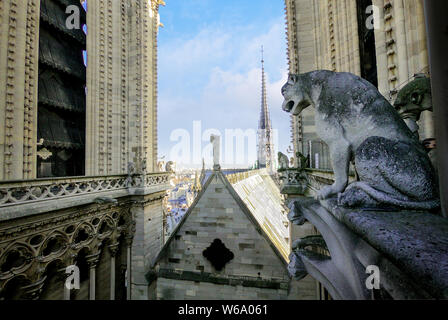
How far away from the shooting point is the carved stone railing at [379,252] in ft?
2.47

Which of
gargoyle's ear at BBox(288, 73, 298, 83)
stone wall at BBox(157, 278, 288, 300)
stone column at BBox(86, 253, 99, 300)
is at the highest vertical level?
gargoyle's ear at BBox(288, 73, 298, 83)

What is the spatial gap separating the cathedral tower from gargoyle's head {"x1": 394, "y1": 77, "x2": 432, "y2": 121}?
36.5 metres

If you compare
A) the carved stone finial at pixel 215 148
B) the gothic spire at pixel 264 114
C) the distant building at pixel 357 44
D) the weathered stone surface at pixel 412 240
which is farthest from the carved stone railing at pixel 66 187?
the gothic spire at pixel 264 114

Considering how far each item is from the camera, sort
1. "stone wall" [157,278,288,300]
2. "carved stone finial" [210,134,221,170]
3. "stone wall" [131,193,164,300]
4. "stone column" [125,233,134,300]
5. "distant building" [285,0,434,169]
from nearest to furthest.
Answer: "distant building" [285,0,434,169], "stone wall" [157,278,288,300], "carved stone finial" [210,134,221,170], "stone wall" [131,193,164,300], "stone column" [125,233,134,300]

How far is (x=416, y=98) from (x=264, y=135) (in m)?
39.2

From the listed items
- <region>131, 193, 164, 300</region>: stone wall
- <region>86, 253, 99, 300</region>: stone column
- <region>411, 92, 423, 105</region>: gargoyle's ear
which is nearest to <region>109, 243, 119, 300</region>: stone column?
<region>131, 193, 164, 300</region>: stone wall

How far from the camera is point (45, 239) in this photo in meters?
4.64

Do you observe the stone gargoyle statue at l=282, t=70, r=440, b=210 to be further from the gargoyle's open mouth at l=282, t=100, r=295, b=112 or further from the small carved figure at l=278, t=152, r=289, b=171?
the small carved figure at l=278, t=152, r=289, b=171

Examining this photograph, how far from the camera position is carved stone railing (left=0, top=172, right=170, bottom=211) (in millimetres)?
4008

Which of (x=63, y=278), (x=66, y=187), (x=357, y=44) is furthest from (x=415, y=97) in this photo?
(x=63, y=278)

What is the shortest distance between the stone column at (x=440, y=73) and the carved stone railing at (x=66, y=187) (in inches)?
253

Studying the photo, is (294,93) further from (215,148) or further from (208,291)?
(208,291)

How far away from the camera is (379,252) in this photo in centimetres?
98

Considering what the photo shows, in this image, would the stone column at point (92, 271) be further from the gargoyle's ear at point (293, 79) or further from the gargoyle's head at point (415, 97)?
the gargoyle's head at point (415, 97)
